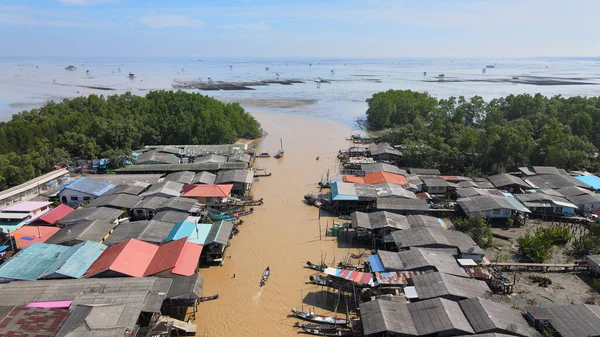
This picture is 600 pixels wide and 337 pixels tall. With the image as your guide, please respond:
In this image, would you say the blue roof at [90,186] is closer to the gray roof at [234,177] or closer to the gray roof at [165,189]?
the gray roof at [165,189]

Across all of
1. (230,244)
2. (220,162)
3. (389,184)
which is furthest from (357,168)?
(230,244)

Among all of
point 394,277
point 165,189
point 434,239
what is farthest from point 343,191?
point 165,189

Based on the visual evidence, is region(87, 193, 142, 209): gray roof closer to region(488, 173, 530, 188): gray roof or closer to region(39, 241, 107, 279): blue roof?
region(39, 241, 107, 279): blue roof

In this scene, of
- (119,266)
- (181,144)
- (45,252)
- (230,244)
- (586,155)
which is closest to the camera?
(119,266)

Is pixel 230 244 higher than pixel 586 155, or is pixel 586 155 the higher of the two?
pixel 586 155

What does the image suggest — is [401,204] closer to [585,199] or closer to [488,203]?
[488,203]

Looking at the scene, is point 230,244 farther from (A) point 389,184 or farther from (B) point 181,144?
(B) point 181,144
